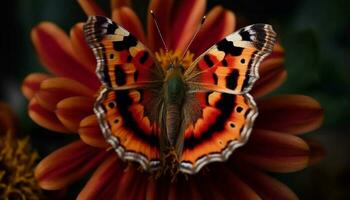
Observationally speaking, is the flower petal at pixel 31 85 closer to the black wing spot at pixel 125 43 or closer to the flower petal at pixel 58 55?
the flower petal at pixel 58 55

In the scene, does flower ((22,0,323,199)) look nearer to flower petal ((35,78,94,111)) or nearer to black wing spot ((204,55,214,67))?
flower petal ((35,78,94,111))

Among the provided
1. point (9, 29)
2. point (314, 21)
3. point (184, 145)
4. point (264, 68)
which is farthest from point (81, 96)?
point (314, 21)

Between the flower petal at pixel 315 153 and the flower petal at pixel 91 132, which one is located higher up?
the flower petal at pixel 91 132

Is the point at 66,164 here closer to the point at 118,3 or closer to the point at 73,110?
the point at 73,110

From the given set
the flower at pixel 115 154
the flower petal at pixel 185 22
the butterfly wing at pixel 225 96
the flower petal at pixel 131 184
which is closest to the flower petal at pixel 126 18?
the flower at pixel 115 154

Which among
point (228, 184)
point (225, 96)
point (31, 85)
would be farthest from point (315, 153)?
point (31, 85)

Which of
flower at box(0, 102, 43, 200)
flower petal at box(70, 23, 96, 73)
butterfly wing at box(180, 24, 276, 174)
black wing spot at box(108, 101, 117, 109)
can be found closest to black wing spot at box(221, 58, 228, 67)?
butterfly wing at box(180, 24, 276, 174)
